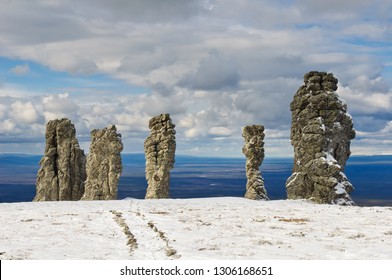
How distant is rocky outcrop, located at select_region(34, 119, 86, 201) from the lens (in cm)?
7412

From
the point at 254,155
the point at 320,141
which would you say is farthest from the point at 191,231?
the point at 254,155

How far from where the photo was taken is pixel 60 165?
244 ft

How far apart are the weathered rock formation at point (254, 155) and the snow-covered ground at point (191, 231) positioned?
14405 millimetres

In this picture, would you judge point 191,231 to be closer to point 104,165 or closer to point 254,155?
point 254,155

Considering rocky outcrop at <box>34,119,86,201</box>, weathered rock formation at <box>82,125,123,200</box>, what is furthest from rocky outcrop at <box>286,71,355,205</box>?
rocky outcrop at <box>34,119,86,201</box>

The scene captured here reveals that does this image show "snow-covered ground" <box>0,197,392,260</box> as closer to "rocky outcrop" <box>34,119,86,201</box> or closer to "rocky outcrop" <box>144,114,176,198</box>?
"rocky outcrop" <box>144,114,176,198</box>

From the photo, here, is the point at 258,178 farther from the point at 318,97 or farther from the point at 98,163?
the point at 98,163

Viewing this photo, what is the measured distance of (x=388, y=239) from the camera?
29.6 metres

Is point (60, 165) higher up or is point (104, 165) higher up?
point (60, 165)

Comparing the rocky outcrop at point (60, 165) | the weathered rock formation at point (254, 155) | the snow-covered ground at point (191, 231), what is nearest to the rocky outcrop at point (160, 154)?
the weathered rock formation at point (254, 155)

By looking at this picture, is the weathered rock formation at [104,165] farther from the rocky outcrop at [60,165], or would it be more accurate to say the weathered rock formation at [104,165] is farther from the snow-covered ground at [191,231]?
the snow-covered ground at [191,231]

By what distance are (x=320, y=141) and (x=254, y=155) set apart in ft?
36.8
